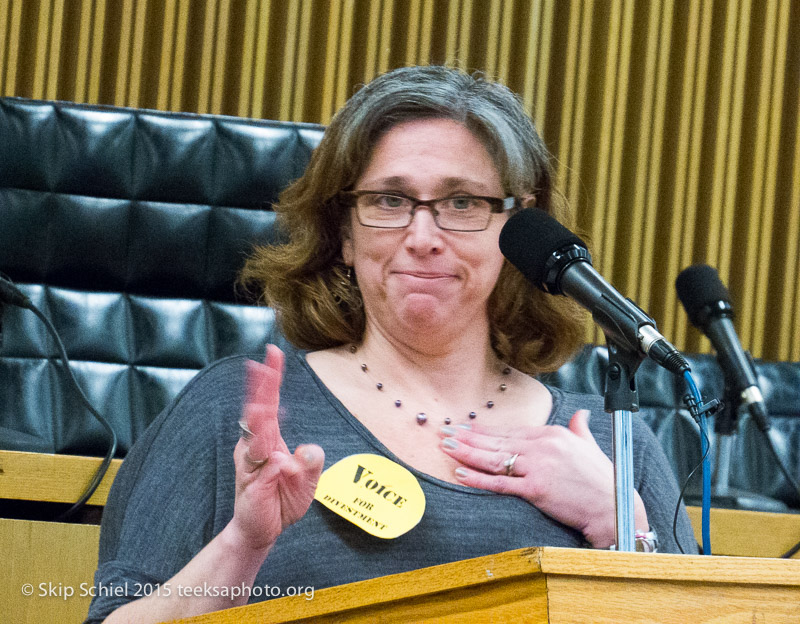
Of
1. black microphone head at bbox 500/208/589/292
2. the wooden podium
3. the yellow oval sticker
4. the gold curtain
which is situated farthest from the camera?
the gold curtain

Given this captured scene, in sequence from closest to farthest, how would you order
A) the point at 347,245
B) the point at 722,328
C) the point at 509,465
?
the point at 509,465
the point at 347,245
the point at 722,328

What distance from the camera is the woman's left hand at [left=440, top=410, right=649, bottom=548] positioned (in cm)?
148

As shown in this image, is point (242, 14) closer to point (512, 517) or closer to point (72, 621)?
point (72, 621)

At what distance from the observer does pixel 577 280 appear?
3.67 feet

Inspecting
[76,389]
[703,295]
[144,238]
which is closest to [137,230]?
[144,238]

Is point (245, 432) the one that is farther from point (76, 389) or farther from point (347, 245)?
point (76, 389)

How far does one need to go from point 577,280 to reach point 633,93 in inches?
97.9

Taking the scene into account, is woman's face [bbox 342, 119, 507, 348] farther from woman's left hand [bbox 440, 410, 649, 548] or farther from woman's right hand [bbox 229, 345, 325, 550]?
woman's right hand [bbox 229, 345, 325, 550]

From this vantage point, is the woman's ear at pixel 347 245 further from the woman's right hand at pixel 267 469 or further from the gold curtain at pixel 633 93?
the gold curtain at pixel 633 93

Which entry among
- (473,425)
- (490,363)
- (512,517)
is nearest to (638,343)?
(512,517)

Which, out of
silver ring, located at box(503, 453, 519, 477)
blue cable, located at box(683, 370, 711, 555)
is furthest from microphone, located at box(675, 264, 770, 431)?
blue cable, located at box(683, 370, 711, 555)

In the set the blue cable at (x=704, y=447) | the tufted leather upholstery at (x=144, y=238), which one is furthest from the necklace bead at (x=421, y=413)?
the tufted leather upholstery at (x=144, y=238)

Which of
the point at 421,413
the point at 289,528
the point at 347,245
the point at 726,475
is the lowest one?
the point at 726,475

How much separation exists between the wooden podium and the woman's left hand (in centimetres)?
61
